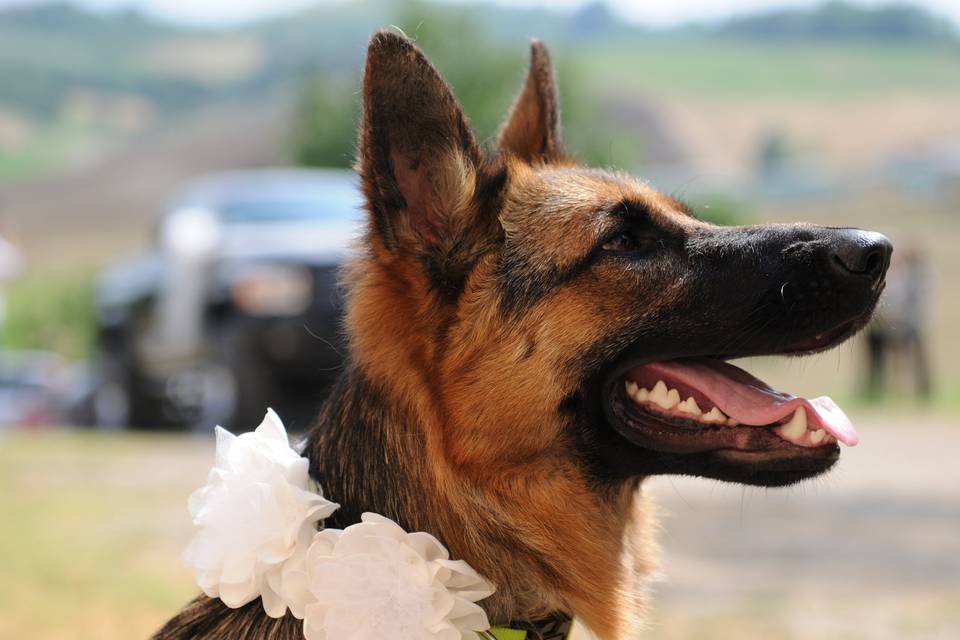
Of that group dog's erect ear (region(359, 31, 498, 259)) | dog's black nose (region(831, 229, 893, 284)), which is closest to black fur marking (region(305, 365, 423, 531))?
dog's erect ear (region(359, 31, 498, 259))

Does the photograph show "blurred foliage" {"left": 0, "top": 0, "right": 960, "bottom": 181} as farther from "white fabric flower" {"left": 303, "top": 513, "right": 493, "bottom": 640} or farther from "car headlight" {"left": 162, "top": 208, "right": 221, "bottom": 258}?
"white fabric flower" {"left": 303, "top": 513, "right": 493, "bottom": 640}

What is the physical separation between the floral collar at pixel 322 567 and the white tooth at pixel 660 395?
70 centimetres

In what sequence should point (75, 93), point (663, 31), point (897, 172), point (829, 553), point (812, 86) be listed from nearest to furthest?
point (829, 553) < point (897, 172) < point (812, 86) < point (75, 93) < point (663, 31)

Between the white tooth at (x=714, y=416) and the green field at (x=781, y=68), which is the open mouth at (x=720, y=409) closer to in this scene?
the white tooth at (x=714, y=416)

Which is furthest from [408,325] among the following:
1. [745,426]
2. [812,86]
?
[812,86]

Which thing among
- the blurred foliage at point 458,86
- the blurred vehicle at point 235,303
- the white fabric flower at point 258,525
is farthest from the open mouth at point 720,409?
the blurred foliage at point 458,86

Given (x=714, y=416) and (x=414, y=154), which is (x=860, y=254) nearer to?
(x=714, y=416)

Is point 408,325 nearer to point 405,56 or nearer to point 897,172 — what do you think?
point 405,56

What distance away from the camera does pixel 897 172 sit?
81.8 meters

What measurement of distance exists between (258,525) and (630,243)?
1326 millimetres

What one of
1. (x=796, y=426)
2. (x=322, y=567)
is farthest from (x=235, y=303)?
(x=796, y=426)

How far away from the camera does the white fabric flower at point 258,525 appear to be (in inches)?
121

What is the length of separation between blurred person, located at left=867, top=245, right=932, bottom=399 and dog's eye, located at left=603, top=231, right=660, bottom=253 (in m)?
15.2

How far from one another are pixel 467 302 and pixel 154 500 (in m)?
6.25
